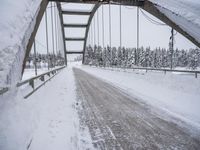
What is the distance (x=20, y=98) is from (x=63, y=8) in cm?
4250

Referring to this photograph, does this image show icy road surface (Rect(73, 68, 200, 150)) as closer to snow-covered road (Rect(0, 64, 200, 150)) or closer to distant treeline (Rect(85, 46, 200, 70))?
snow-covered road (Rect(0, 64, 200, 150))

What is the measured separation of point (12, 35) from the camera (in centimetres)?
455

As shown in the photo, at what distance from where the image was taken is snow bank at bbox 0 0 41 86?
154 inches

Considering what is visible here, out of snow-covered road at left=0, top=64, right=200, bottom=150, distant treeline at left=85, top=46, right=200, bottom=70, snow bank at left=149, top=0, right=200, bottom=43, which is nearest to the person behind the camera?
snow-covered road at left=0, top=64, right=200, bottom=150

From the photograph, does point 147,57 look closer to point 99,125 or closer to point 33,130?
point 99,125

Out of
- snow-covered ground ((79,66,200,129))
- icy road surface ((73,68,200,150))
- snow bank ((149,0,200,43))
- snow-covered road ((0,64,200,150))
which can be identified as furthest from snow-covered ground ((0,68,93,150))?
snow bank ((149,0,200,43))

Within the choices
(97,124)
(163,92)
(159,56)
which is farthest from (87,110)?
(159,56)

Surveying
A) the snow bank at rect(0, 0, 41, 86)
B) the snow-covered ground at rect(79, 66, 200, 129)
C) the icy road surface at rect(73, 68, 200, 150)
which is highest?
the snow bank at rect(0, 0, 41, 86)

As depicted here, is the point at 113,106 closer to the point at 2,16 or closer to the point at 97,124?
the point at 97,124

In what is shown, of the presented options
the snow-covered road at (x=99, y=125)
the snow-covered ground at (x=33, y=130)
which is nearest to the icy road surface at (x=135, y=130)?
the snow-covered road at (x=99, y=125)

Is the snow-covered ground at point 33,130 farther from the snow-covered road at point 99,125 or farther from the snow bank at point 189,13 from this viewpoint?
the snow bank at point 189,13

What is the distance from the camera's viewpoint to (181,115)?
19.9 ft

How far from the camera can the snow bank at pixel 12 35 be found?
390 cm

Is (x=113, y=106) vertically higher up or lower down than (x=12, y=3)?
lower down
